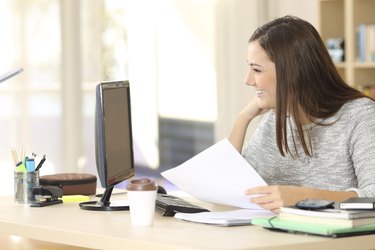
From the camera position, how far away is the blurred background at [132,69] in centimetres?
491

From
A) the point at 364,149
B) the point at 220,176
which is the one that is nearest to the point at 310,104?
the point at 364,149

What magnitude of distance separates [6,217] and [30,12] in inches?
104

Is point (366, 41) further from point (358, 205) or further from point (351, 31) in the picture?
point (358, 205)

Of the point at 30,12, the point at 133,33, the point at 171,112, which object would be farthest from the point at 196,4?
the point at 30,12

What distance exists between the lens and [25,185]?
2.72m

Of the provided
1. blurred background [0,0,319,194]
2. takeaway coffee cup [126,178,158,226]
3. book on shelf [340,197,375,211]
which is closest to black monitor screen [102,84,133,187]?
takeaway coffee cup [126,178,158,226]

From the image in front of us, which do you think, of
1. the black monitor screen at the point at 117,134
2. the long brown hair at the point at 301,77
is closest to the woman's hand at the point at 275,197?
the long brown hair at the point at 301,77

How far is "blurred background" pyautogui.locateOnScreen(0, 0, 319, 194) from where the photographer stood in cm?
491

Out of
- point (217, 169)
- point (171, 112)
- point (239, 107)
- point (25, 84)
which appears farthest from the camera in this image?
point (171, 112)

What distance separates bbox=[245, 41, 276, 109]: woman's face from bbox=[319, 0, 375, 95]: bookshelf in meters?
2.44

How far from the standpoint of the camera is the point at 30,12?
4918 millimetres

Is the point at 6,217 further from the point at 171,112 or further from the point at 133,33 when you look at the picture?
the point at 171,112

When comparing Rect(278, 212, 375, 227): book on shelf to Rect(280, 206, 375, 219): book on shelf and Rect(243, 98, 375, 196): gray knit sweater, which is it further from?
Rect(243, 98, 375, 196): gray knit sweater

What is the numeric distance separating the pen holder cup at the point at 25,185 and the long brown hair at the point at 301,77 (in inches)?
31.0
